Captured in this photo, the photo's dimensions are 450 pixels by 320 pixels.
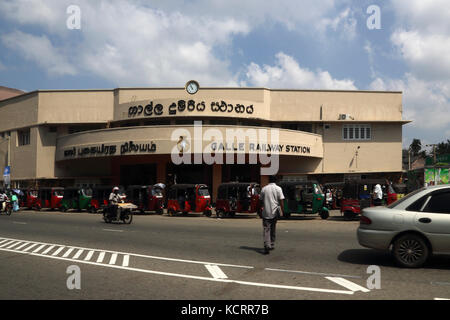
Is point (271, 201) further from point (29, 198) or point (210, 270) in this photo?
point (29, 198)

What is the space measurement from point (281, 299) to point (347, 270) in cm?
252

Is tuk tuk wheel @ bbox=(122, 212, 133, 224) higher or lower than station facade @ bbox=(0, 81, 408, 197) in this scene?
lower

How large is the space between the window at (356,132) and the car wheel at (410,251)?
31130mm

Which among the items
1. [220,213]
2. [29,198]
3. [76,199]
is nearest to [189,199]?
[220,213]

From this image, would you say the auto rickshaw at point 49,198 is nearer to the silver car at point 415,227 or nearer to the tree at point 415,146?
the silver car at point 415,227

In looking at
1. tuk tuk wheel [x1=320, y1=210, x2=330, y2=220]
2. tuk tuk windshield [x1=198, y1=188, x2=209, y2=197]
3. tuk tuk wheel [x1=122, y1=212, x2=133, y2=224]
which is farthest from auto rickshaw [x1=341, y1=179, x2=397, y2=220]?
tuk tuk wheel [x1=122, y1=212, x2=133, y2=224]

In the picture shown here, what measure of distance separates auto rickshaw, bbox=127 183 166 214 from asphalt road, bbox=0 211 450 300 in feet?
46.8

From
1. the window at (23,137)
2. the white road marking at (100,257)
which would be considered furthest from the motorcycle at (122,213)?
the window at (23,137)

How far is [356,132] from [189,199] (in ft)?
66.0

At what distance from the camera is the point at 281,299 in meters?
5.74

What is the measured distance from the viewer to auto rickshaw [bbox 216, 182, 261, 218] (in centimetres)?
2272

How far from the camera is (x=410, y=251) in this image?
7.69 metres

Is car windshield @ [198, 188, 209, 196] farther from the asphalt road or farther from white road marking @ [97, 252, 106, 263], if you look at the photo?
white road marking @ [97, 252, 106, 263]
